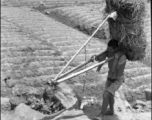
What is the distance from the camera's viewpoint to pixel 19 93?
5.80 metres

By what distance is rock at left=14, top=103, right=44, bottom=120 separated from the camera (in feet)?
16.0

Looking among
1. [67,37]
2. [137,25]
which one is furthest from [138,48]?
[67,37]

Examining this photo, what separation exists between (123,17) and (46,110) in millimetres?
2403

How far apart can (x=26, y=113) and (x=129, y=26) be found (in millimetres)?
2489

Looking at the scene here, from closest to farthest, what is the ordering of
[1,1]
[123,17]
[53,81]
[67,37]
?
[53,81] → [123,17] → [67,37] → [1,1]

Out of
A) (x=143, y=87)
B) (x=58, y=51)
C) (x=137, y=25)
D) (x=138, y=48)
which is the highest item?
(x=137, y=25)

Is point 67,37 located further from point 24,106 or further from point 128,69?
point 24,106

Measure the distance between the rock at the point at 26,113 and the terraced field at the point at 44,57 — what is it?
2.71 ft

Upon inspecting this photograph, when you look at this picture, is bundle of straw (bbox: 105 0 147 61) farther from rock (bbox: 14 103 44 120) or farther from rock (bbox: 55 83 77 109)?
rock (bbox: 14 103 44 120)

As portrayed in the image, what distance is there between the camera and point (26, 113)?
4.97 meters

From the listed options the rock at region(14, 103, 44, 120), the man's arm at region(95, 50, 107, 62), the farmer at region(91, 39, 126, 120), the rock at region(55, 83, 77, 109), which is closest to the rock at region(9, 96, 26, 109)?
the rock at region(14, 103, 44, 120)

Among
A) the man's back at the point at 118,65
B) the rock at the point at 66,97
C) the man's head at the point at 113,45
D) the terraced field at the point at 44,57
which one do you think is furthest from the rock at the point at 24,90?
the man's head at the point at 113,45

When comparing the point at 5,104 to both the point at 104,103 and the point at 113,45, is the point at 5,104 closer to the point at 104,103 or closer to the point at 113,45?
the point at 104,103

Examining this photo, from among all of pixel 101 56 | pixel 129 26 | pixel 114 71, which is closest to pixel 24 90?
pixel 101 56
